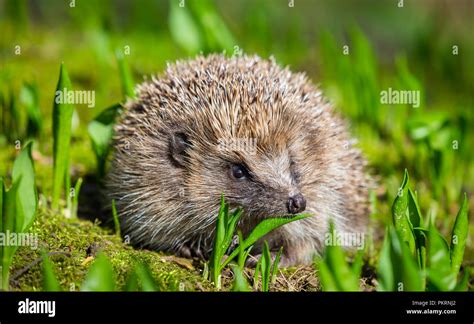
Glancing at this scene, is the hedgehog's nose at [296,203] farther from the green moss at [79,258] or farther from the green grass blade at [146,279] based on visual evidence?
the green grass blade at [146,279]

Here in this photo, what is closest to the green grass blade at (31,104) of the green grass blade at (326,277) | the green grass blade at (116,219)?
the green grass blade at (116,219)

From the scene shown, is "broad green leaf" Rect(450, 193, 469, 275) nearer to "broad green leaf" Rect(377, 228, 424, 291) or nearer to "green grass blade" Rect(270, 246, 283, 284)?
"broad green leaf" Rect(377, 228, 424, 291)

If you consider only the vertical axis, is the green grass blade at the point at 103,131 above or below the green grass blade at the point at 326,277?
above

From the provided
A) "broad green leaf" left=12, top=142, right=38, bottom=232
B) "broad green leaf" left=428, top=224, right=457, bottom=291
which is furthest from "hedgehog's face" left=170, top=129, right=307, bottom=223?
"broad green leaf" left=12, top=142, right=38, bottom=232

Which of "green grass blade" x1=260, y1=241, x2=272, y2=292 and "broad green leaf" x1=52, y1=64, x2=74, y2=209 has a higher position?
"broad green leaf" x1=52, y1=64, x2=74, y2=209

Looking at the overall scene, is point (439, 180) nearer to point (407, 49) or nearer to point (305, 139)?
point (305, 139)
